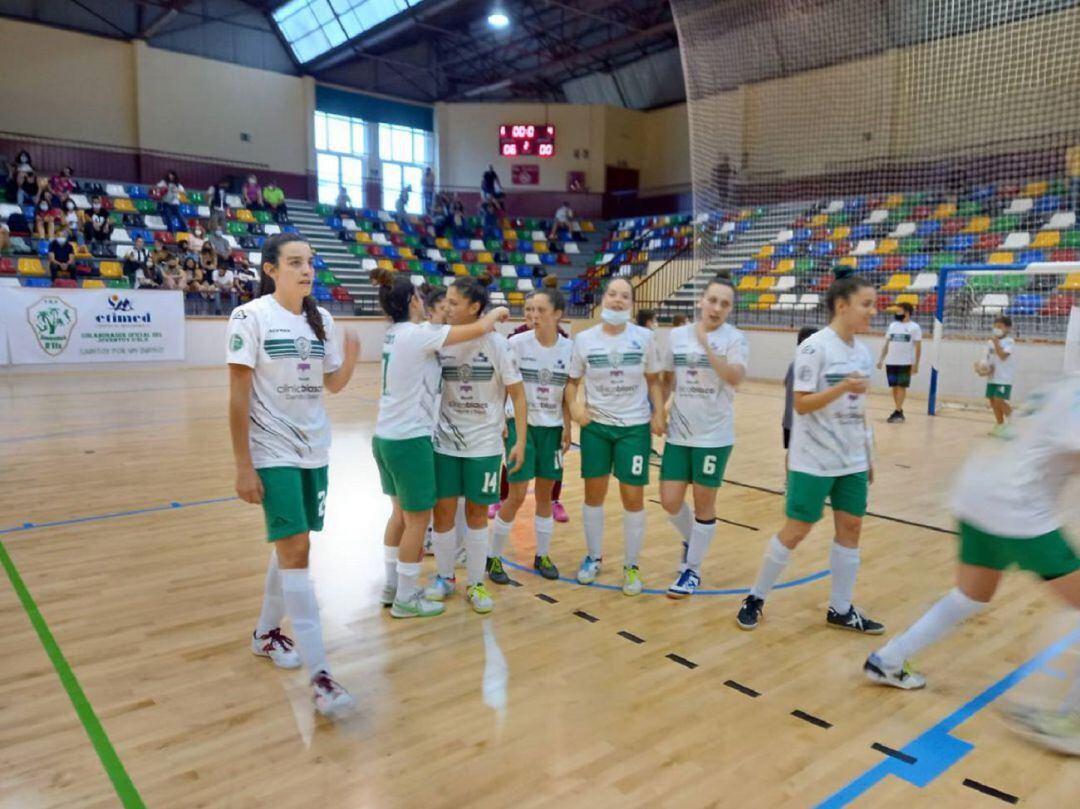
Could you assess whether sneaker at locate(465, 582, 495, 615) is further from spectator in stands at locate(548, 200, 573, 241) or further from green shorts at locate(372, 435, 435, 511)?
spectator in stands at locate(548, 200, 573, 241)

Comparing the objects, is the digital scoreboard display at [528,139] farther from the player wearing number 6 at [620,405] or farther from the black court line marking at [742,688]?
the black court line marking at [742,688]

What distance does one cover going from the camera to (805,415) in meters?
3.58

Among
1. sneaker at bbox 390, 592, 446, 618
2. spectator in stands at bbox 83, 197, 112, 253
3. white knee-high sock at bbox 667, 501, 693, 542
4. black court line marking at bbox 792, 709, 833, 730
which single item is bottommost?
black court line marking at bbox 792, 709, 833, 730

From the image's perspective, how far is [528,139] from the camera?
2512 centimetres

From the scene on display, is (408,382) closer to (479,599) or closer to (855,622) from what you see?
(479,599)

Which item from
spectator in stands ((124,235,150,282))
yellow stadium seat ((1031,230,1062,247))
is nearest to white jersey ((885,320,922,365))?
yellow stadium seat ((1031,230,1062,247))

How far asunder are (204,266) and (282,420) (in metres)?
15.5

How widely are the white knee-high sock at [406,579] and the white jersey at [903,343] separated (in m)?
9.29

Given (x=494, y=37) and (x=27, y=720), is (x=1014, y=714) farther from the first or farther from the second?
(x=494, y=37)

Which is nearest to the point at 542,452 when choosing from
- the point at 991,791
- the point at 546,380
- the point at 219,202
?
the point at 546,380

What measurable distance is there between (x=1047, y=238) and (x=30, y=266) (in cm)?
1919

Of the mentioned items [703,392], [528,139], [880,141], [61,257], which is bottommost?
[703,392]

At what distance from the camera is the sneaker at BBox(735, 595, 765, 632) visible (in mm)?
3795

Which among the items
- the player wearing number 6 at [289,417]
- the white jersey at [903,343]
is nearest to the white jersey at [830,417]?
the player wearing number 6 at [289,417]
